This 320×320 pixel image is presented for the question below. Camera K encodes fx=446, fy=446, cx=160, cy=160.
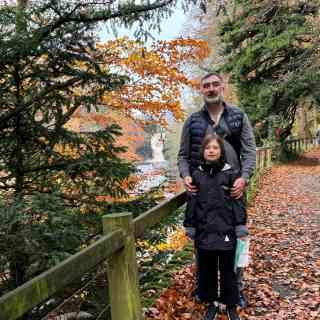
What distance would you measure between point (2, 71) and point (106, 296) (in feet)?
9.31

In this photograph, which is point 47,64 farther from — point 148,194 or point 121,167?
point 148,194

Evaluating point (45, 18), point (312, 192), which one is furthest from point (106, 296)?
point (312, 192)

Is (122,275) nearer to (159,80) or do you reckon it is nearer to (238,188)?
(238,188)

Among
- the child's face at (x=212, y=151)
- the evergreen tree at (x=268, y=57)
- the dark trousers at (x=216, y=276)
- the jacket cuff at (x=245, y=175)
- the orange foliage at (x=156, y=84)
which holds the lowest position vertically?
the dark trousers at (x=216, y=276)

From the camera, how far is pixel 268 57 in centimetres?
2277

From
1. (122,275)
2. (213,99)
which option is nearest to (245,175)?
(213,99)

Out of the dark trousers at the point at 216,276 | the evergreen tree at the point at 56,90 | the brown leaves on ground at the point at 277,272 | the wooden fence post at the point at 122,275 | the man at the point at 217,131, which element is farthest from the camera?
the evergreen tree at the point at 56,90

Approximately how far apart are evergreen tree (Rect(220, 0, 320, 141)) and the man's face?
16.7 metres

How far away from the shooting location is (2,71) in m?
5.20

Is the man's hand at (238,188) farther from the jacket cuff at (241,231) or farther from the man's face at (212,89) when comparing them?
the man's face at (212,89)

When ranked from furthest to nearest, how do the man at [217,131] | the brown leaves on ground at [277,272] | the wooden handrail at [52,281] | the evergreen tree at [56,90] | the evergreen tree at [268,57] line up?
1. the evergreen tree at [268,57]
2. the evergreen tree at [56,90]
3. the brown leaves on ground at [277,272]
4. the man at [217,131]
5. the wooden handrail at [52,281]

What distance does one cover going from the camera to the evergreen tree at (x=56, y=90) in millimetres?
5242

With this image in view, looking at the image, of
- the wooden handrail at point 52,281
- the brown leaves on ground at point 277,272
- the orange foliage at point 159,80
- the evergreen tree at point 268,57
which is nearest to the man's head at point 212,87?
the wooden handrail at point 52,281

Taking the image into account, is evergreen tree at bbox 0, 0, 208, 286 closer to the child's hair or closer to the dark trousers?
the dark trousers
